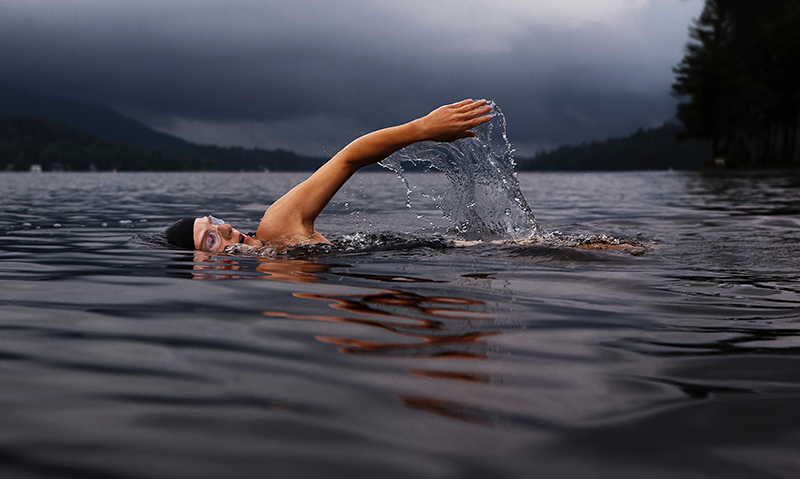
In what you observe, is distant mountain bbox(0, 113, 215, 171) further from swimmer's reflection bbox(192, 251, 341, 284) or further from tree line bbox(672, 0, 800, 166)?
swimmer's reflection bbox(192, 251, 341, 284)

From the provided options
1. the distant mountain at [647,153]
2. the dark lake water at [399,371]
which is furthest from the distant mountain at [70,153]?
the dark lake water at [399,371]

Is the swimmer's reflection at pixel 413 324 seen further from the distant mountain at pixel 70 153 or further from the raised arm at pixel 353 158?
the distant mountain at pixel 70 153

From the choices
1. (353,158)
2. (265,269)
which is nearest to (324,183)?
(353,158)

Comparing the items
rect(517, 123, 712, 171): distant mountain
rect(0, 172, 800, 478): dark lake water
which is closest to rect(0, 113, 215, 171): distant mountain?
rect(517, 123, 712, 171): distant mountain

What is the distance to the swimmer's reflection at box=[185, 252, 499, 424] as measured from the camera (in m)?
2.40

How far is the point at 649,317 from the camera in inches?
141

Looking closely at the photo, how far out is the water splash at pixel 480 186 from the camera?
24.1 ft

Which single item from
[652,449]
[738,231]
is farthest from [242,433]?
[738,231]

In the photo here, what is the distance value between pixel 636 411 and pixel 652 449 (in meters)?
0.30

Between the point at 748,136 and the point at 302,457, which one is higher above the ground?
the point at 748,136

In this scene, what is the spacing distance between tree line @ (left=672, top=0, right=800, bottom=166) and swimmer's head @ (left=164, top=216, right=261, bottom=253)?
62.6 m

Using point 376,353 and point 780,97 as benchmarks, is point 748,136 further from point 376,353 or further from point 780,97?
point 376,353

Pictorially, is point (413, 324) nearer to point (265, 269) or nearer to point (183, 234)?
point (265, 269)

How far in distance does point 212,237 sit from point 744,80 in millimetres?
67348
